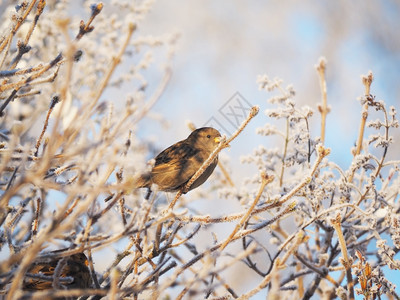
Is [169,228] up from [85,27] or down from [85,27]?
down

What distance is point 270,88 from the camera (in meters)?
3.27

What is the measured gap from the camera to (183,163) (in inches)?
132

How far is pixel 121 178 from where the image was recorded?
188 centimetres

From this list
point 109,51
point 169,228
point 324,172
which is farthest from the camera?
point 109,51

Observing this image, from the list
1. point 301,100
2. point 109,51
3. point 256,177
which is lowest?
point 256,177

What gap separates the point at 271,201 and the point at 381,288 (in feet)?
2.17

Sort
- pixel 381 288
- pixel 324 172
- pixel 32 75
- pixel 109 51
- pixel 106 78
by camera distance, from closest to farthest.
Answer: pixel 106 78 < pixel 32 75 < pixel 381 288 < pixel 324 172 < pixel 109 51

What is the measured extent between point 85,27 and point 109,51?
4.76 metres

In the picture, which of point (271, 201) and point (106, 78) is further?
point (271, 201)

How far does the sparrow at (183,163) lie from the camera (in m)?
3.13

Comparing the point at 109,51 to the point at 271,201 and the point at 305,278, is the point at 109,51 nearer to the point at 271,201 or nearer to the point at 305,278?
the point at 305,278

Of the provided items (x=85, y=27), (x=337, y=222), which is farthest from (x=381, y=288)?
(x=85, y=27)

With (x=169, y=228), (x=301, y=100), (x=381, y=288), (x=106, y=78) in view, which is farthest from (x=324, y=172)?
(x=301, y=100)

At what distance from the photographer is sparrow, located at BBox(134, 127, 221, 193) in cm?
313
